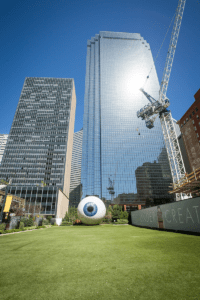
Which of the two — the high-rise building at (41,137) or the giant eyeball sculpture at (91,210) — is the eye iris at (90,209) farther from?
the high-rise building at (41,137)

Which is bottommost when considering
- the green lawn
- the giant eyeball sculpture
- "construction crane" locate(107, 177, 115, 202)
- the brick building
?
the green lawn

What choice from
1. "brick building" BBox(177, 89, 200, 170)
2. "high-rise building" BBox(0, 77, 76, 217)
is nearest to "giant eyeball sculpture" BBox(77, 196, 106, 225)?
"brick building" BBox(177, 89, 200, 170)

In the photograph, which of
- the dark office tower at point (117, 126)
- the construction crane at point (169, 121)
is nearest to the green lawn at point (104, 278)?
the construction crane at point (169, 121)

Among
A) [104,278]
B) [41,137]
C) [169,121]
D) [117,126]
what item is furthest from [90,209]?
[41,137]

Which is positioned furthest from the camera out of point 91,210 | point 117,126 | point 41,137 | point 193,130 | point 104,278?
point 41,137

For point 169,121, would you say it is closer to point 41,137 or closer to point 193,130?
point 193,130

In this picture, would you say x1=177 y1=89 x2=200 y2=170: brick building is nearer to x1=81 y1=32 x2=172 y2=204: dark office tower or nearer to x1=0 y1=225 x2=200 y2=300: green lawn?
x1=81 y1=32 x2=172 y2=204: dark office tower
